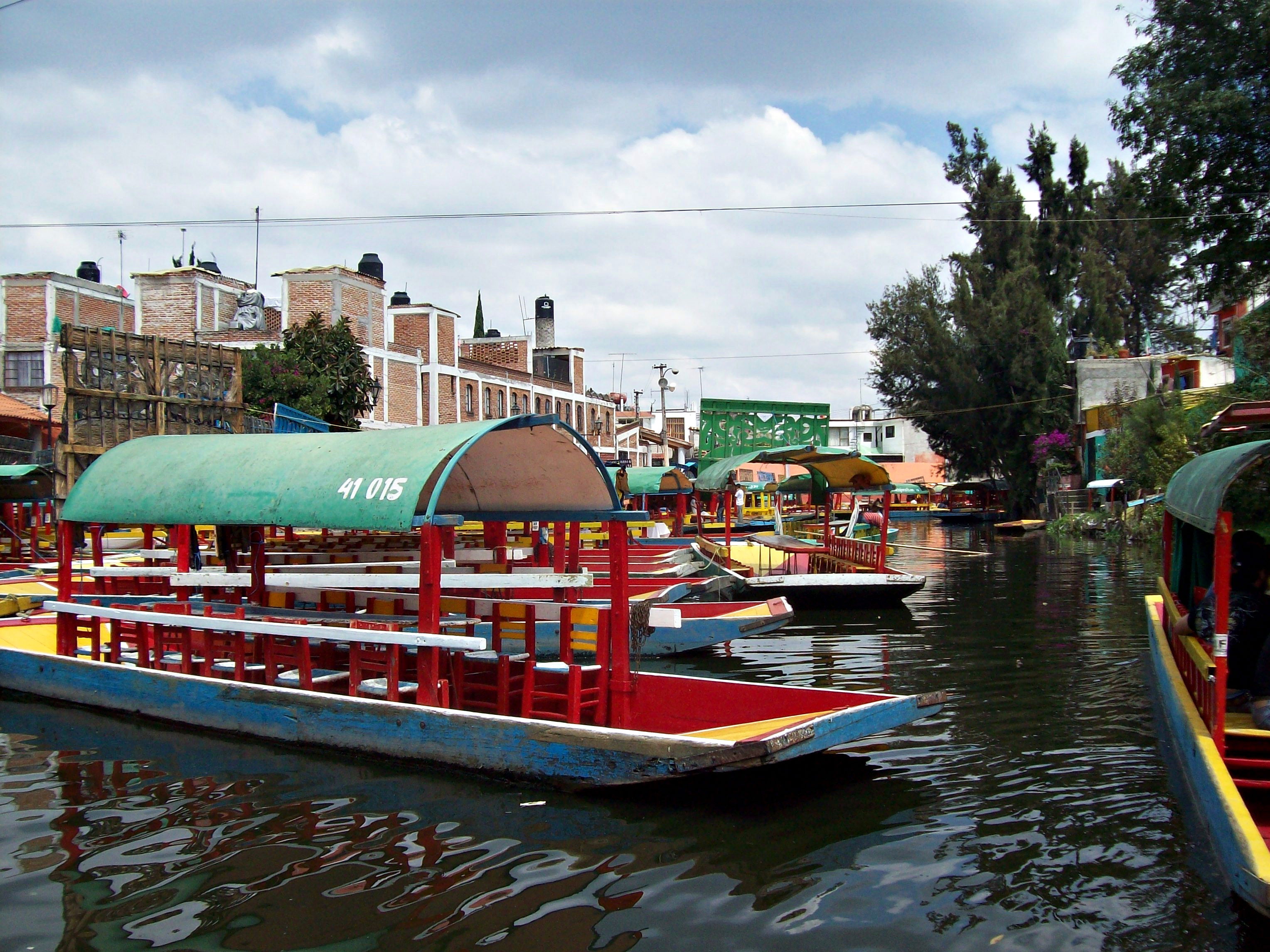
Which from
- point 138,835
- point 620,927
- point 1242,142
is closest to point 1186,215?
point 1242,142

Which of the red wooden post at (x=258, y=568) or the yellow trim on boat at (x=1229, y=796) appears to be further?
the red wooden post at (x=258, y=568)

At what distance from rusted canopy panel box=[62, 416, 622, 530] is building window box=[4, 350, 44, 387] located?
104ft

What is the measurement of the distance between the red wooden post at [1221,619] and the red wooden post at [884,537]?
12.2m

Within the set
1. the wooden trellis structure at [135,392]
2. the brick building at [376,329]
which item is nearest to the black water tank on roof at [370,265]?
the brick building at [376,329]

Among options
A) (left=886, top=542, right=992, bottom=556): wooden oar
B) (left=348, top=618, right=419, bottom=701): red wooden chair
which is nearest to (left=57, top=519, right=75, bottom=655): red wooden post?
(left=348, top=618, right=419, bottom=701): red wooden chair

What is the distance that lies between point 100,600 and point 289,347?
2282 centimetres

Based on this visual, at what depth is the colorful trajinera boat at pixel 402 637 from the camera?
7184mm

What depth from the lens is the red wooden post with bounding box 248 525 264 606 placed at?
1005 centimetres

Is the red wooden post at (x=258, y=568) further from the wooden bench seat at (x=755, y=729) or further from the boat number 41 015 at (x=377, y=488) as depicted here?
the wooden bench seat at (x=755, y=729)

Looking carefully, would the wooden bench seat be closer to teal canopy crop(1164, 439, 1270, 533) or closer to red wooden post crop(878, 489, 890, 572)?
teal canopy crop(1164, 439, 1270, 533)

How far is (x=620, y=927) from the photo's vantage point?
538cm

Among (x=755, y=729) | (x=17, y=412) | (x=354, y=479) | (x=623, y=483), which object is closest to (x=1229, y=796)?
(x=755, y=729)

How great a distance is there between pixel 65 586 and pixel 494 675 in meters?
4.95

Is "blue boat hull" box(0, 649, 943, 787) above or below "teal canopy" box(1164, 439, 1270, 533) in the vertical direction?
below
